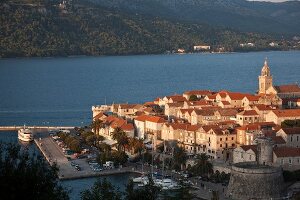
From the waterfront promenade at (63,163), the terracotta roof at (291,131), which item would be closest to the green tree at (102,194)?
the waterfront promenade at (63,163)

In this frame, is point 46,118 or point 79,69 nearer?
point 46,118

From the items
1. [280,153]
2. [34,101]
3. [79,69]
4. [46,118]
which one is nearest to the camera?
[280,153]

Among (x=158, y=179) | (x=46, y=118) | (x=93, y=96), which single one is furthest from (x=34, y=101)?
(x=158, y=179)

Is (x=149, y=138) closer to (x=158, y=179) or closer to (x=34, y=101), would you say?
(x=158, y=179)

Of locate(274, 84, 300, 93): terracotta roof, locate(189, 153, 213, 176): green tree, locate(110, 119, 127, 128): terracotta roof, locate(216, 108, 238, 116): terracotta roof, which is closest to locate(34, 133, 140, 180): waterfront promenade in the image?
locate(110, 119, 127, 128): terracotta roof

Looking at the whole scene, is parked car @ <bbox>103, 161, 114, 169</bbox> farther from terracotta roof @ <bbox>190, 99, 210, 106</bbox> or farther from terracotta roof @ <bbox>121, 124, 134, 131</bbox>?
terracotta roof @ <bbox>190, 99, 210, 106</bbox>

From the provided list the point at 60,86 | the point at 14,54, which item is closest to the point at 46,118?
the point at 60,86

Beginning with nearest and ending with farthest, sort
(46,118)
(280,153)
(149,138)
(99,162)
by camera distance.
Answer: (280,153)
(99,162)
(149,138)
(46,118)

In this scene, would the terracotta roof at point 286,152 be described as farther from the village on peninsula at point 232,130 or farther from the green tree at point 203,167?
the green tree at point 203,167
